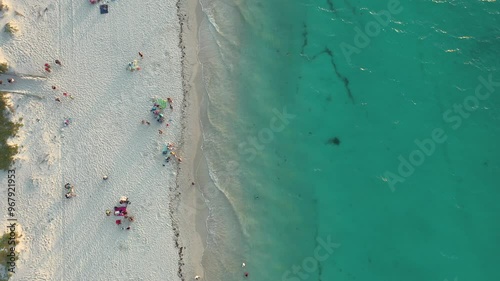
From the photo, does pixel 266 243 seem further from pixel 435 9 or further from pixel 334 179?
pixel 435 9

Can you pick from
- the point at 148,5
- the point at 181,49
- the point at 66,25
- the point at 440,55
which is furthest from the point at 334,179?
the point at 66,25

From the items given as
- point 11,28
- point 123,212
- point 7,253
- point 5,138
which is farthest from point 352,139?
point 11,28

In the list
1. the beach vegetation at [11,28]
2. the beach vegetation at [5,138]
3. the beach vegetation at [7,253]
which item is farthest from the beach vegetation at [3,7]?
the beach vegetation at [7,253]

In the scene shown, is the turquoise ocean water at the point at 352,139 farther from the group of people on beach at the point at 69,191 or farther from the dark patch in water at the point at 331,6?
the group of people on beach at the point at 69,191

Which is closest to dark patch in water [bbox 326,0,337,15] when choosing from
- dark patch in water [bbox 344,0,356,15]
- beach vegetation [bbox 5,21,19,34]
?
dark patch in water [bbox 344,0,356,15]

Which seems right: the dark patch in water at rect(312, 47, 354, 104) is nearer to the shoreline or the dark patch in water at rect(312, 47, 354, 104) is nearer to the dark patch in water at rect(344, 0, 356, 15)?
the dark patch in water at rect(344, 0, 356, 15)
